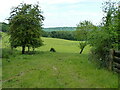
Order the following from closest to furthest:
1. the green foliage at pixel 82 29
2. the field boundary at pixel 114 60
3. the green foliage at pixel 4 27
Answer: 1. the field boundary at pixel 114 60
2. the green foliage at pixel 4 27
3. the green foliage at pixel 82 29

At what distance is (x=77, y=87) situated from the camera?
4645mm

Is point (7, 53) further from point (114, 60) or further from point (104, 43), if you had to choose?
point (114, 60)

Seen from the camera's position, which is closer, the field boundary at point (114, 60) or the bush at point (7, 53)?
the field boundary at point (114, 60)

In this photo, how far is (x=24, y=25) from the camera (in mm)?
16359

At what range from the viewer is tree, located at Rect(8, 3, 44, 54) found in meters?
16.0

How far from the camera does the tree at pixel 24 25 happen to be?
52.6ft

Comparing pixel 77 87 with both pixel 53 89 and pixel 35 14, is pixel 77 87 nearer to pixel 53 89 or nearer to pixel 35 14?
pixel 53 89

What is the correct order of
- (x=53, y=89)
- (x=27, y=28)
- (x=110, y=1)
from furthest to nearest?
(x=27, y=28) < (x=110, y=1) < (x=53, y=89)

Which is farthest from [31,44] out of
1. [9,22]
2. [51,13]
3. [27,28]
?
[51,13]

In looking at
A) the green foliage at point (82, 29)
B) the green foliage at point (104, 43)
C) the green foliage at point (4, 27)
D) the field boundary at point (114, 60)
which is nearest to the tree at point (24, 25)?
the green foliage at point (4, 27)

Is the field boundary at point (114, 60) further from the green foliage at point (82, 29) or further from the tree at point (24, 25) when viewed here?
the green foliage at point (82, 29)

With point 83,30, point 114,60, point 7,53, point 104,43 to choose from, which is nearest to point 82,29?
point 83,30

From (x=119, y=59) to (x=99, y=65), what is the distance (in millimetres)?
1903

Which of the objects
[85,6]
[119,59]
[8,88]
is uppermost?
[85,6]
